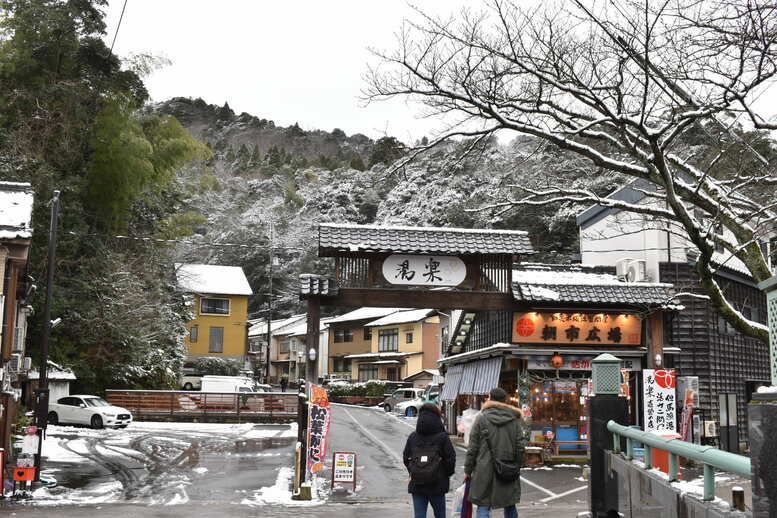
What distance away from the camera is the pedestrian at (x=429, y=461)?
27.6 feet

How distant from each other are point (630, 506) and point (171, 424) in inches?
1054

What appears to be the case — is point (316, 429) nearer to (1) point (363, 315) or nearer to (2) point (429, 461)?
(2) point (429, 461)

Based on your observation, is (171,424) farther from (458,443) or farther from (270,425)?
(458,443)

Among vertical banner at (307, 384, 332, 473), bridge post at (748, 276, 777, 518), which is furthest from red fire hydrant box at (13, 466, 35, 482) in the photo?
bridge post at (748, 276, 777, 518)

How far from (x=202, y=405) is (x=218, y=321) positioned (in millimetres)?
24354

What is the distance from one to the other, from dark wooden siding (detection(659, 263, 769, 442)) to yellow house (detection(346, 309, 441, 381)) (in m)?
28.4

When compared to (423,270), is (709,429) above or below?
below

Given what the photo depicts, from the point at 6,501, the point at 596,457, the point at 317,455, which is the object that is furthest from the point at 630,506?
the point at 6,501

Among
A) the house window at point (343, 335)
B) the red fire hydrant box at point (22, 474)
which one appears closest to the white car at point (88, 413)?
the red fire hydrant box at point (22, 474)

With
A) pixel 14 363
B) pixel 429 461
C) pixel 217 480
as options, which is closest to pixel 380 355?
pixel 14 363

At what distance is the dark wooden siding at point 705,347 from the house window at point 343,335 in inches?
1617

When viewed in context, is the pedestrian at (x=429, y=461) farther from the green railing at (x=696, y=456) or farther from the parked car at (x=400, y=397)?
the parked car at (x=400, y=397)

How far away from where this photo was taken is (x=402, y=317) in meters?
57.8

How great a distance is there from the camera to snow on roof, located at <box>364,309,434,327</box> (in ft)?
182
